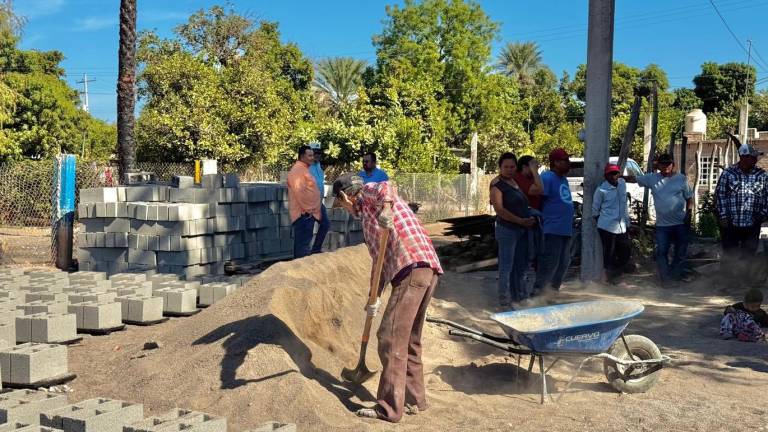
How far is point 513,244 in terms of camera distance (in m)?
7.95

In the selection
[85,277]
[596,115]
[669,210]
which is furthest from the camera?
[596,115]

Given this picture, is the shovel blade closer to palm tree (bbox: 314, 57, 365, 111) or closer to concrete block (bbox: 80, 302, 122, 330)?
concrete block (bbox: 80, 302, 122, 330)

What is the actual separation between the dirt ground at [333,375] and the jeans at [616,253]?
241cm

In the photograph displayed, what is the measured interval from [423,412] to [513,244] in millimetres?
3108

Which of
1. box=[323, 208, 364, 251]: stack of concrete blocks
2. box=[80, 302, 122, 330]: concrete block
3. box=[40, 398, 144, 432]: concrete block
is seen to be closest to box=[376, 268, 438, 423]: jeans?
box=[40, 398, 144, 432]: concrete block

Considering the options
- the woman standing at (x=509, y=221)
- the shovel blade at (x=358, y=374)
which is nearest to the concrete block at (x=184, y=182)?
the woman standing at (x=509, y=221)

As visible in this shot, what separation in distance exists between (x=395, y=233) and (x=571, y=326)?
1.36 metres

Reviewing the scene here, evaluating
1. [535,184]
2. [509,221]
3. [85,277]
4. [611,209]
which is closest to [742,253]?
[611,209]

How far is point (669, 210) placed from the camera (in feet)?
31.5

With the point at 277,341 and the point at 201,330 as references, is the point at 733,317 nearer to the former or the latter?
the point at 277,341

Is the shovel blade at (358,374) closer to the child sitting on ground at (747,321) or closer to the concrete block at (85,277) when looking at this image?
the child sitting on ground at (747,321)

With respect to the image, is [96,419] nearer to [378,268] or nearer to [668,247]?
[378,268]

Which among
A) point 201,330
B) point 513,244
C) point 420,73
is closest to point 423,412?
point 201,330

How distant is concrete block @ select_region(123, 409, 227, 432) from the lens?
4141 mm
